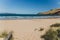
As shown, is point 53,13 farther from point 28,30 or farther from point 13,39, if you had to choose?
point 13,39

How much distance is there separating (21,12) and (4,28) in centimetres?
62

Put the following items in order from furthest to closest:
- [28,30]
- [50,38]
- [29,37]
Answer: [28,30] < [29,37] < [50,38]

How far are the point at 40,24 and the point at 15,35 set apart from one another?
84 centimetres

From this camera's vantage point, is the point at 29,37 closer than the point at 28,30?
Yes

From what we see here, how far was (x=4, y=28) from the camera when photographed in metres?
3.58

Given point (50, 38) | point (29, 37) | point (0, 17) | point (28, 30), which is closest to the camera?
point (50, 38)

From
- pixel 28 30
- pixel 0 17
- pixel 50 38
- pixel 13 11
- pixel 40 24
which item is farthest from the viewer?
pixel 0 17

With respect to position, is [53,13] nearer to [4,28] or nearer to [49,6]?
Result: [49,6]

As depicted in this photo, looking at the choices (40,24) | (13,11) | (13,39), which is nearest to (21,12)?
(13,11)

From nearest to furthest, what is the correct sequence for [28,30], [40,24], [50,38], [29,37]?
[50,38]
[29,37]
[28,30]
[40,24]

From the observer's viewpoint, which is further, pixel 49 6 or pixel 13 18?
pixel 13 18

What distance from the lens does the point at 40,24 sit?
3.82 meters

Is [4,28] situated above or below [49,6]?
below

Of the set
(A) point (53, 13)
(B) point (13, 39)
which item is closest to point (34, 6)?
(A) point (53, 13)
